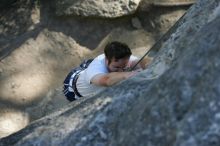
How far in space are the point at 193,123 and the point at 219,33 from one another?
0.33 m

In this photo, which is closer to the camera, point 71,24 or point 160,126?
point 160,126

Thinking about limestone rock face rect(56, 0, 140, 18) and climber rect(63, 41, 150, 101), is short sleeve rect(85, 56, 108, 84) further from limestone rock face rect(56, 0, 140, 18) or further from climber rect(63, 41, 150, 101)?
limestone rock face rect(56, 0, 140, 18)

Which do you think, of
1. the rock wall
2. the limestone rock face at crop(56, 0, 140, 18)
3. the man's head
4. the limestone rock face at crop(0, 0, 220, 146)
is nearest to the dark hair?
the man's head

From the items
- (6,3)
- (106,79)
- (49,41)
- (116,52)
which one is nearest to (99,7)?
(49,41)

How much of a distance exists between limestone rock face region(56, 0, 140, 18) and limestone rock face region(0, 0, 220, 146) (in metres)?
3.90

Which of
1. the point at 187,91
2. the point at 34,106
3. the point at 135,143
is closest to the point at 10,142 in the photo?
the point at 135,143

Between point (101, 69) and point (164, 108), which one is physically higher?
point (164, 108)

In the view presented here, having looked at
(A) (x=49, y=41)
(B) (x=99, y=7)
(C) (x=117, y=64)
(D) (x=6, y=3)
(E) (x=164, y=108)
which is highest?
(E) (x=164, y=108)

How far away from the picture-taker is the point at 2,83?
611 centimetres

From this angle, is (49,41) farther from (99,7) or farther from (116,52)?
(116,52)

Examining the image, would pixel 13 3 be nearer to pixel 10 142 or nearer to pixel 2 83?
pixel 2 83

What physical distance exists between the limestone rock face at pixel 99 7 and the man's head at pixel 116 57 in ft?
7.99

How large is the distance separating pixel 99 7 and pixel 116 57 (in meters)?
2.53

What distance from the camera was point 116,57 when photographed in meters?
3.90
